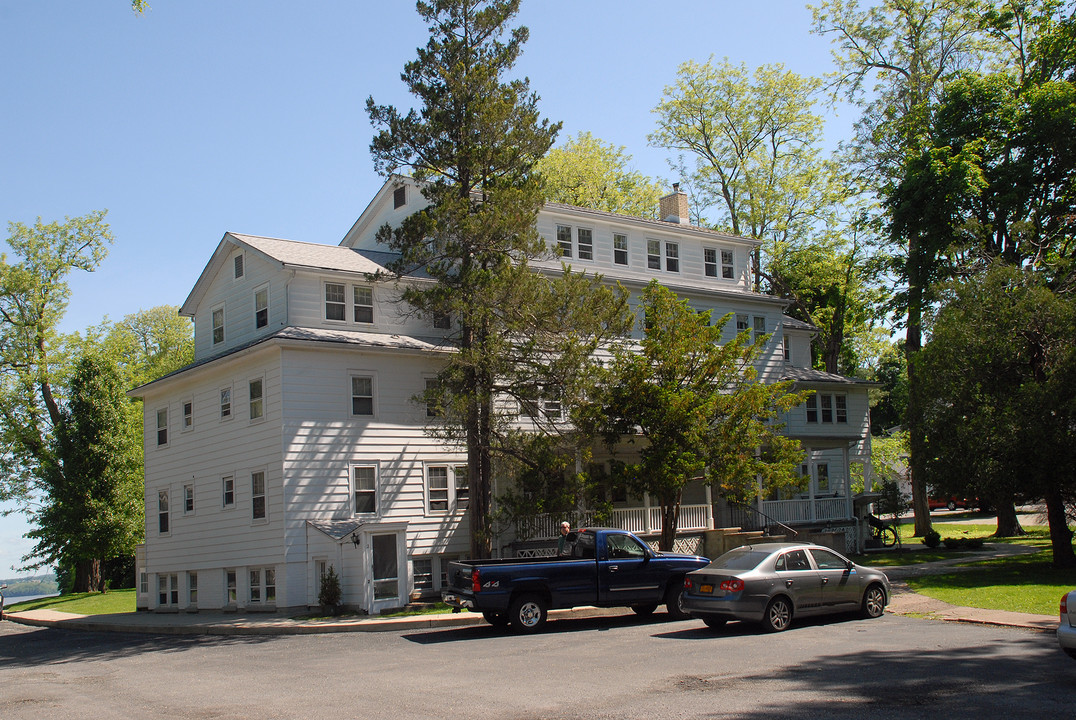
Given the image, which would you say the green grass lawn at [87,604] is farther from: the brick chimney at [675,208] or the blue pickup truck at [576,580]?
the brick chimney at [675,208]

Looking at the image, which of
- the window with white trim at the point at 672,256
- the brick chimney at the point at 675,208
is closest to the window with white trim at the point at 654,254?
the window with white trim at the point at 672,256

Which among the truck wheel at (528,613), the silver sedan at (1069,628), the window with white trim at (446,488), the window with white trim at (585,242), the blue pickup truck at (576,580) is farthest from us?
the window with white trim at (585,242)

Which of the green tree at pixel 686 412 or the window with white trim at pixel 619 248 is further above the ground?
the window with white trim at pixel 619 248

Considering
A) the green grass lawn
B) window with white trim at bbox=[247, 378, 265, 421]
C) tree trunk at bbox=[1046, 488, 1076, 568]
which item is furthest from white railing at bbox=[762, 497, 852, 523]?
the green grass lawn

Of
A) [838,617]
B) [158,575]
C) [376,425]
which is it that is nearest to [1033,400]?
[838,617]

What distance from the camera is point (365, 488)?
25781 millimetres

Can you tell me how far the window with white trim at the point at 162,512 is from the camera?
2991 centimetres

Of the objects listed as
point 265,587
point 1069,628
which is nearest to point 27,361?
point 265,587

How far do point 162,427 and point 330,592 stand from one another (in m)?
A: 11.3

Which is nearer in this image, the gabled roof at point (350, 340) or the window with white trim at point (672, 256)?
the gabled roof at point (350, 340)

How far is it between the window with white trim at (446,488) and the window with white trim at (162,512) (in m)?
9.25

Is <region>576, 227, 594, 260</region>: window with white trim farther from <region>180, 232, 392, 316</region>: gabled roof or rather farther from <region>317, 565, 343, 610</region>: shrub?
<region>317, 565, 343, 610</region>: shrub

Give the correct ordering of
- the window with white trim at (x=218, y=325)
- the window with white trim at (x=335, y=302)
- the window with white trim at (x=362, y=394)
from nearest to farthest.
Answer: the window with white trim at (x=362, y=394)
the window with white trim at (x=335, y=302)
the window with white trim at (x=218, y=325)

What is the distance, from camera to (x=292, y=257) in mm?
27219
